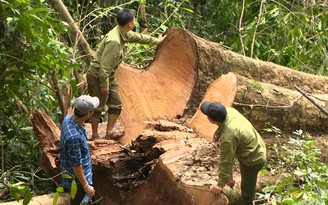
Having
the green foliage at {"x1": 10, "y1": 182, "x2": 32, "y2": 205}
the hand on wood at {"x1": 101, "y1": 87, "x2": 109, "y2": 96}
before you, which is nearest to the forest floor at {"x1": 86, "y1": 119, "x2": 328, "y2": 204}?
the hand on wood at {"x1": 101, "y1": 87, "x2": 109, "y2": 96}

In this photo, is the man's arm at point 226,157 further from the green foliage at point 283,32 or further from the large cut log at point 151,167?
the green foliage at point 283,32

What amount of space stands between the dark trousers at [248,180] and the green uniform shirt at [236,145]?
0.07 m

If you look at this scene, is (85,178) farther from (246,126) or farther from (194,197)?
(246,126)

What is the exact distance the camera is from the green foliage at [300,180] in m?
3.64

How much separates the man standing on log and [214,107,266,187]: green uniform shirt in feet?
4.46

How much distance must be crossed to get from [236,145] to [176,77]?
181 cm

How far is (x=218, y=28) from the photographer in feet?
31.4

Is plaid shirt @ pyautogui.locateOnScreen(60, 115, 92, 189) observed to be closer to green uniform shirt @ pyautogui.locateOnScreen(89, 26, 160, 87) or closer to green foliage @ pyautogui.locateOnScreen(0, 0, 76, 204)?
green foliage @ pyautogui.locateOnScreen(0, 0, 76, 204)

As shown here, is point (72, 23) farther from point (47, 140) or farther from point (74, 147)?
point (74, 147)

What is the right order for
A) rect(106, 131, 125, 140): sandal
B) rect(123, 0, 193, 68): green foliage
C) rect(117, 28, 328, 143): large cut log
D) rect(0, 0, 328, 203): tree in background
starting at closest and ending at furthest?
rect(0, 0, 328, 203): tree in background < rect(106, 131, 125, 140): sandal < rect(117, 28, 328, 143): large cut log < rect(123, 0, 193, 68): green foliage

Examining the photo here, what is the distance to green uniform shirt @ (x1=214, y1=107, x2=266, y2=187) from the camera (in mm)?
3965

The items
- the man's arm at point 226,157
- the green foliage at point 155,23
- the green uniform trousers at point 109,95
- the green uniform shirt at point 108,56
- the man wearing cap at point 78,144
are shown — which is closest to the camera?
the man's arm at point 226,157

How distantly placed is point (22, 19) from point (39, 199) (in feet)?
5.24

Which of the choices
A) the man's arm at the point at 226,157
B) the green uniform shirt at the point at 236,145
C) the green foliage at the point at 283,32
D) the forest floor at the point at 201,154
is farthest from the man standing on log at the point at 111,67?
the green foliage at the point at 283,32
